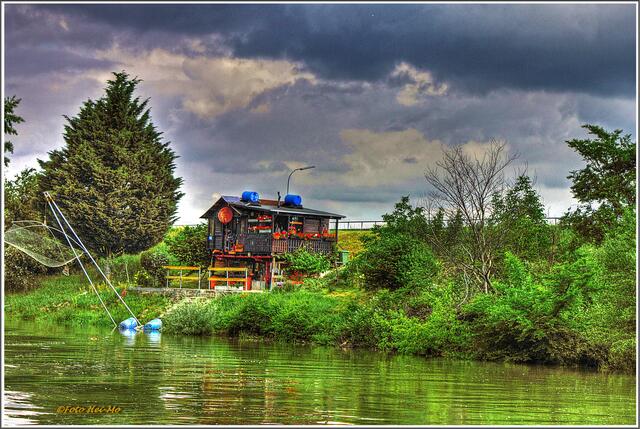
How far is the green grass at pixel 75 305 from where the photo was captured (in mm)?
50781

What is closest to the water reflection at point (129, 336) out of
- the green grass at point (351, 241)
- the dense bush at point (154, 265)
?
the dense bush at point (154, 265)

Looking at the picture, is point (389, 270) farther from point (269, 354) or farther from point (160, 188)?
point (160, 188)

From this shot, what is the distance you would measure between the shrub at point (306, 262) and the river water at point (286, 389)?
20314mm

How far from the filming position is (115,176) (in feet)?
214

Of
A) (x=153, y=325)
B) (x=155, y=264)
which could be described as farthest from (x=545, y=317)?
(x=155, y=264)

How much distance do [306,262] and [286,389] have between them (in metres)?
33.2

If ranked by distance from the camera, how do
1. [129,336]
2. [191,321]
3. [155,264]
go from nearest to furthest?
1. [129,336]
2. [191,321]
3. [155,264]

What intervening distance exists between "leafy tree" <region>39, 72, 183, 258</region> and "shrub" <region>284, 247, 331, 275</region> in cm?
1534

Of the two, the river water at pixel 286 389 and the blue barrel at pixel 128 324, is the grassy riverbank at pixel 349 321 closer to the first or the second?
the river water at pixel 286 389

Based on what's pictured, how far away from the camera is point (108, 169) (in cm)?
6550

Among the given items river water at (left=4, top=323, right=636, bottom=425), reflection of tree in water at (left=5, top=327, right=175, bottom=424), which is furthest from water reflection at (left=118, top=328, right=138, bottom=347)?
river water at (left=4, top=323, right=636, bottom=425)

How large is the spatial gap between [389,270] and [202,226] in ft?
83.2

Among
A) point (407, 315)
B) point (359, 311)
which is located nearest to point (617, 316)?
point (407, 315)

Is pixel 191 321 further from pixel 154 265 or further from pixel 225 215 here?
pixel 154 265
